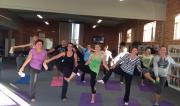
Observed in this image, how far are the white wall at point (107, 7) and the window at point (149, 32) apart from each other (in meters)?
1.69

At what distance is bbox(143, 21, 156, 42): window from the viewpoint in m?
13.4

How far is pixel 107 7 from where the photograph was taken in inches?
452

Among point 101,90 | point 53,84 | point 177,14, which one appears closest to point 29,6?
point 53,84

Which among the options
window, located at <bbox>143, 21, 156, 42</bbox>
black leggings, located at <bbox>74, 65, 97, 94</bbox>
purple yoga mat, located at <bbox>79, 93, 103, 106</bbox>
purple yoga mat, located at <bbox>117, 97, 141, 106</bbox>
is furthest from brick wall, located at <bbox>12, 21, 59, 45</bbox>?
black leggings, located at <bbox>74, 65, 97, 94</bbox>

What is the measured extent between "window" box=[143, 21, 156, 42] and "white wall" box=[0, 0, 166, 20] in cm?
169

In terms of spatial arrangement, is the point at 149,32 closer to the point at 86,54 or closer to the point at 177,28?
the point at 177,28

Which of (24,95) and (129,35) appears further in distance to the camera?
(129,35)

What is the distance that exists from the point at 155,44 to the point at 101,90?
527 cm

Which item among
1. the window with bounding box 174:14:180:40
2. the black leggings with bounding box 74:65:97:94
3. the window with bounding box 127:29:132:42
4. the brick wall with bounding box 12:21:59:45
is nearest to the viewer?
the black leggings with bounding box 74:65:97:94

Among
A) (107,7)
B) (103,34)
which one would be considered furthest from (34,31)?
(107,7)

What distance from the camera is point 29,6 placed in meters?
10.8

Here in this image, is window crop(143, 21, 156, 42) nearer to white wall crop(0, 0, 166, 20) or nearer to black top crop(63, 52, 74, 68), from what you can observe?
white wall crop(0, 0, 166, 20)

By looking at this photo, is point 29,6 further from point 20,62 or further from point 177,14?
point 177,14

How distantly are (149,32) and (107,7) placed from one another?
3.74m
